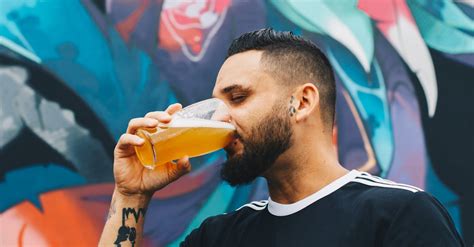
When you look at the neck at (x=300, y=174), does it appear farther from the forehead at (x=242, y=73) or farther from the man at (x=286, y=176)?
the forehead at (x=242, y=73)

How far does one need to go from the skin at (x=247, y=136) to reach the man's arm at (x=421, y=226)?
0.31 metres

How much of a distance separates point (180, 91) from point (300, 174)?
1.97 metres

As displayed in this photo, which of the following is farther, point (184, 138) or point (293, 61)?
point (293, 61)

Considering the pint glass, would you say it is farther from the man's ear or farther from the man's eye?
the man's ear

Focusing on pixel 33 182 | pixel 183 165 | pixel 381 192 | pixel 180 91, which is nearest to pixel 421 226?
pixel 381 192

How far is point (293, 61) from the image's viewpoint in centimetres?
201

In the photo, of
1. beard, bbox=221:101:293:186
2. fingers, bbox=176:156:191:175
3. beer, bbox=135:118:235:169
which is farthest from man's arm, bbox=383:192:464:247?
fingers, bbox=176:156:191:175

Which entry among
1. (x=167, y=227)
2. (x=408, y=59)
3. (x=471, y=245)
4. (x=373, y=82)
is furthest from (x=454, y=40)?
(x=167, y=227)

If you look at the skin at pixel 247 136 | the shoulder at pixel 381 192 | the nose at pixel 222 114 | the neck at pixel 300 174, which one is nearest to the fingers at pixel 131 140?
the skin at pixel 247 136

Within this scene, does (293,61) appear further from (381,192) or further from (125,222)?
(125,222)

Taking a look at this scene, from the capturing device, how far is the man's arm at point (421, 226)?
1550mm

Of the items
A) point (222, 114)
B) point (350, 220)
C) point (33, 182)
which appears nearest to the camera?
point (350, 220)

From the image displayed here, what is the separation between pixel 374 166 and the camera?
12.6 ft

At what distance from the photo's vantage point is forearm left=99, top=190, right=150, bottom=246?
2.00m
